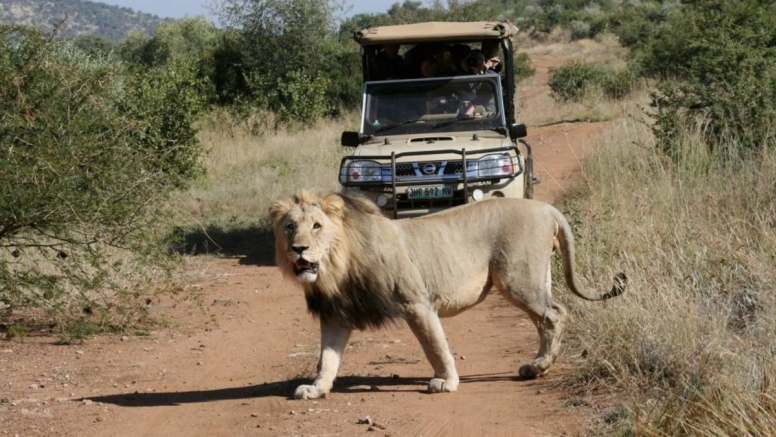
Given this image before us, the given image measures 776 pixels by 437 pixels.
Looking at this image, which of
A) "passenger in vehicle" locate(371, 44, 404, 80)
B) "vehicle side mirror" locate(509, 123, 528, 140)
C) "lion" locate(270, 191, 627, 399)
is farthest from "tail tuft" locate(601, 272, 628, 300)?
"passenger in vehicle" locate(371, 44, 404, 80)

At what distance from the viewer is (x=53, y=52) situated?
9320mm

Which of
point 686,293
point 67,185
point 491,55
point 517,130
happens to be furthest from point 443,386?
point 491,55

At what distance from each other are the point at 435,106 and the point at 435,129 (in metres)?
0.29

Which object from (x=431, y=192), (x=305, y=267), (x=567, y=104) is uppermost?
(x=305, y=267)

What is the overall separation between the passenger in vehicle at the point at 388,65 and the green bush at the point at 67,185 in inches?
141

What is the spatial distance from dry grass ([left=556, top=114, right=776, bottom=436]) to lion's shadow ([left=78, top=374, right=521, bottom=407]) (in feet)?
2.79

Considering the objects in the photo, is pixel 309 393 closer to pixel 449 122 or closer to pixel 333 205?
pixel 333 205

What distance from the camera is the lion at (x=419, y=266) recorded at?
20.3ft

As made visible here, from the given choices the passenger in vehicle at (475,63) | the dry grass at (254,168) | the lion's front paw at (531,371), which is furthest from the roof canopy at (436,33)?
the lion's front paw at (531,371)

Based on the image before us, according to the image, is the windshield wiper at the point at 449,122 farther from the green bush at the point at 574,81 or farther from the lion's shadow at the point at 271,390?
the green bush at the point at 574,81

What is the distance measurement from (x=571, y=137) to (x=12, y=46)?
13.8m

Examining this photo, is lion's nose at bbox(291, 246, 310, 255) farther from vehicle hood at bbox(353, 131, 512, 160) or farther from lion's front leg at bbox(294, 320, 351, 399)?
vehicle hood at bbox(353, 131, 512, 160)

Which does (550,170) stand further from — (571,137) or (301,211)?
(301,211)

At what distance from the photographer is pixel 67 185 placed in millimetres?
8430
